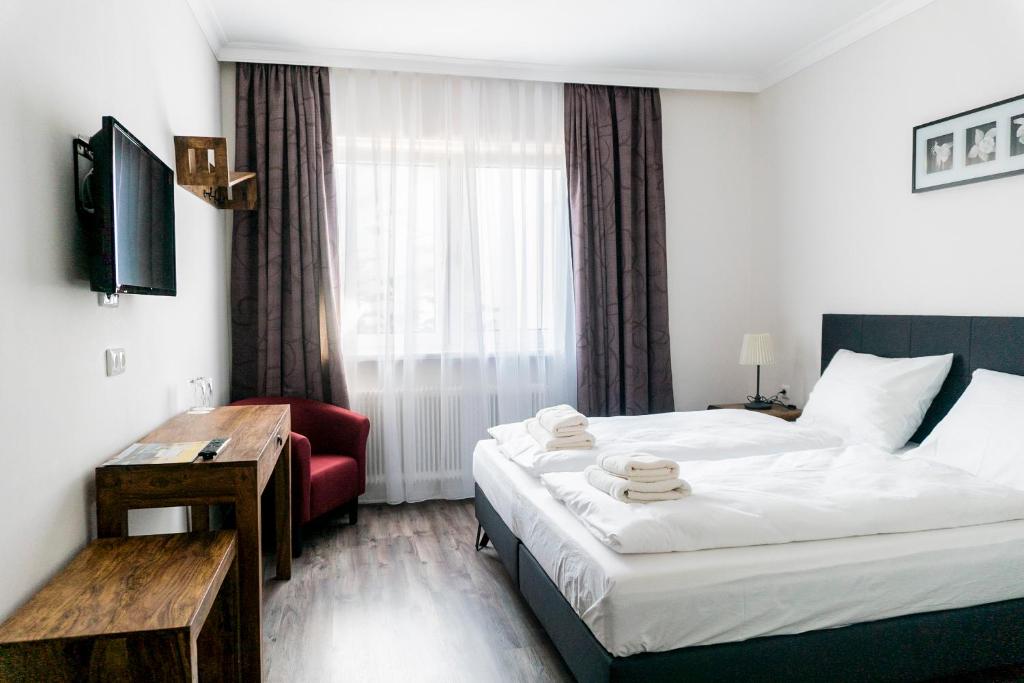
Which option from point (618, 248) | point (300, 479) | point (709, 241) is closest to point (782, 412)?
point (709, 241)

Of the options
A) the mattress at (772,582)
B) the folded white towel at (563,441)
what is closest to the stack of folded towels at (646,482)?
the mattress at (772,582)

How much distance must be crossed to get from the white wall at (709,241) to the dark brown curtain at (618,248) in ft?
0.65

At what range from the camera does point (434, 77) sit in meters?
4.26

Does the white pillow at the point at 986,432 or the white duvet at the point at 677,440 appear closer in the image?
the white pillow at the point at 986,432

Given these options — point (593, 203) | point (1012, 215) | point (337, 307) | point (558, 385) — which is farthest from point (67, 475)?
point (1012, 215)

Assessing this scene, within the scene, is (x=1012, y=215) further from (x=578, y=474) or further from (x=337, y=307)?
(x=337, y=307)

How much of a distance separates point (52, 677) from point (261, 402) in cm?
244

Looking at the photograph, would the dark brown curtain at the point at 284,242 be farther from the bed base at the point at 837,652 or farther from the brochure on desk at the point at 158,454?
the bed base at the point at 837,652

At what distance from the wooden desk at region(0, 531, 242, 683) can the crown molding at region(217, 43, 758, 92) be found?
306 cm

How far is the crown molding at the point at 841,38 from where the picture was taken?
3.44 m

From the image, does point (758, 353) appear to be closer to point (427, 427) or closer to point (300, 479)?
point (427, 427)

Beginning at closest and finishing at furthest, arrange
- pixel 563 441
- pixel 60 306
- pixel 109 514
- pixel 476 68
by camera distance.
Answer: pixel 60 306, pixel 109 514, pixel 563 441, pixel 476 68

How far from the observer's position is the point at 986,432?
2586 millimetres

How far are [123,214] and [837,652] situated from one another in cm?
241
